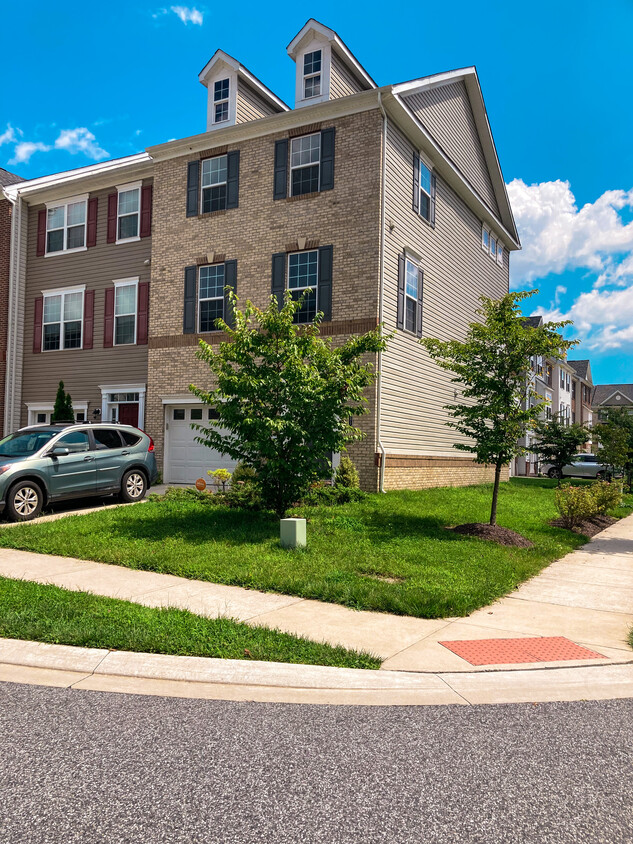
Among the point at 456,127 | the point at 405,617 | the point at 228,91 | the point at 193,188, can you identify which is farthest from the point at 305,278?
the point at 405,617

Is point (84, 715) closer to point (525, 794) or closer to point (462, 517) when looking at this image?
point (525, 794)

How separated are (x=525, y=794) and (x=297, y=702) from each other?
1.70 m

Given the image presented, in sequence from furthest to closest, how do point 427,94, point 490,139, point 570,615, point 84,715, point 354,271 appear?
point 490,139
point 427,94
point 354,271
point 570,615
point 84,715

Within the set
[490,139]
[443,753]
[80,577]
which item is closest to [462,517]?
[80,577]

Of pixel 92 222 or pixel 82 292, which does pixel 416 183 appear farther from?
pixel 82 292

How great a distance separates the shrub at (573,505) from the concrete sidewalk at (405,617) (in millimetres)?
3817

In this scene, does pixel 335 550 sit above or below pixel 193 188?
below

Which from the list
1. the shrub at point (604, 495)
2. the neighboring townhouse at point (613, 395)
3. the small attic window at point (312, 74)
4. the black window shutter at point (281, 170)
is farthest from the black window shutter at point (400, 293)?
the neighboring townhouse at point (613, 395)

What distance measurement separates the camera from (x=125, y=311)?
21.2m

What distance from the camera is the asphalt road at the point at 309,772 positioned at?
9.47ft

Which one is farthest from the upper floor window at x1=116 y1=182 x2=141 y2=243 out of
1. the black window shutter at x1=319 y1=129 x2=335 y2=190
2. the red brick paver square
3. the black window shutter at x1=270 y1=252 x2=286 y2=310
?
the red brick paver square

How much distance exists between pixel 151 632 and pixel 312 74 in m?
17.2

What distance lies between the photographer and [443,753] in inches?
143

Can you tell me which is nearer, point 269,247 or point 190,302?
point 269,247
